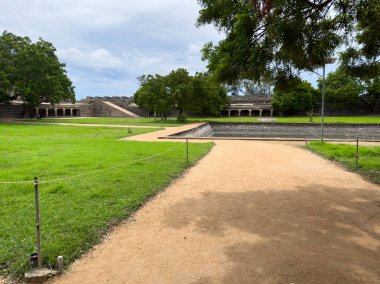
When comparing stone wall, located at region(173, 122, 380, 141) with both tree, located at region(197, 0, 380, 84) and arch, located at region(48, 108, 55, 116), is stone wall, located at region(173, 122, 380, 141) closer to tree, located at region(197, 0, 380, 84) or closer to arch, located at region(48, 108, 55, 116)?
tree, located at region(197, 0, 380, 84)

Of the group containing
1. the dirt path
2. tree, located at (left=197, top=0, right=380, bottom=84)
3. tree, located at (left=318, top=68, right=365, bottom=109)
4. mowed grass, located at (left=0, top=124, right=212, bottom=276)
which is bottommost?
the dirt path

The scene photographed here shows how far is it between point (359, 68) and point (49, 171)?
28.2ft

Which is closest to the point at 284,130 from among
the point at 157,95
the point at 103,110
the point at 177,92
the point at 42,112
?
the point at 177,92

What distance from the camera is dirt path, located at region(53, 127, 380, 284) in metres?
3.84

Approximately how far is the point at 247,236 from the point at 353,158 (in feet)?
28.5

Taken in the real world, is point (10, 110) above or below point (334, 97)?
below

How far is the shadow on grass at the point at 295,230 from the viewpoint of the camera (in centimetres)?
386

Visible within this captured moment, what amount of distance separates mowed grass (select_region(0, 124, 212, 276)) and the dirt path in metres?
0.36

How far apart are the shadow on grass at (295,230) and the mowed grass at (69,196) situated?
128 cm

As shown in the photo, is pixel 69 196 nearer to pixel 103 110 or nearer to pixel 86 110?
pixel 103 110

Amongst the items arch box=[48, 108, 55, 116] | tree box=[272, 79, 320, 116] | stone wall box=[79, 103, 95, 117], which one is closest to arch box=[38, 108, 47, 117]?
arch box=[48, 108, 55, 116]

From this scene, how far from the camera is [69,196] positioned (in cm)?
655

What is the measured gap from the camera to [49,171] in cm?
888

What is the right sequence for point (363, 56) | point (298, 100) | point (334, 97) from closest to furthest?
point (363, 56) < point (298, 100) < point (334, 97)
